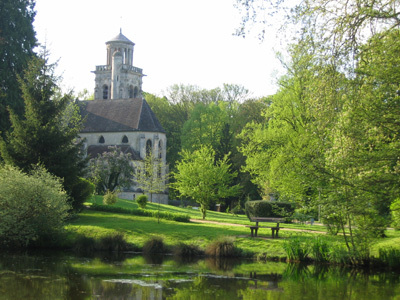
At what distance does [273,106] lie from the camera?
35156 mm

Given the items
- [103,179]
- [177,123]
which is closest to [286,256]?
[103,179]

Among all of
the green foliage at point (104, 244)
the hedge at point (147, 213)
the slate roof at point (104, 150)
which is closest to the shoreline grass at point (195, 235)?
the green foliage at point (104, 244)

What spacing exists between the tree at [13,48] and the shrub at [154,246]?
1469 centimetres

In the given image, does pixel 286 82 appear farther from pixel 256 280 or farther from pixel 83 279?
pixel 83 279

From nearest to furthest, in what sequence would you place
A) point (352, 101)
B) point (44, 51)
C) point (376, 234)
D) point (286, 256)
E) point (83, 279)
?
point (352, 101), point (83, 279), point (376, 234), point (286, 256), point (44, 51)

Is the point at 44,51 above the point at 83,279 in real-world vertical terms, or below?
above

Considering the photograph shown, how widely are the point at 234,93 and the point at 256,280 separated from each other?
60.8 m

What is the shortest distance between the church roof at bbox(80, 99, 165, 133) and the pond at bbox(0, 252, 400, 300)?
41.7 meters

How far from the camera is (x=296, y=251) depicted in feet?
66.5

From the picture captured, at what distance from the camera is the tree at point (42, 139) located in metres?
26.4

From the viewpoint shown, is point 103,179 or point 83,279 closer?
point 83,279

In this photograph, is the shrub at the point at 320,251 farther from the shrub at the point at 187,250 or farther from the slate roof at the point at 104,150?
the slate roof at the point at 104,150

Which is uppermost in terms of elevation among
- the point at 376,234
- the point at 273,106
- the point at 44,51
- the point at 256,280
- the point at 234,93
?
the point at 234,93

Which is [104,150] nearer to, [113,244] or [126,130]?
[126,130]
